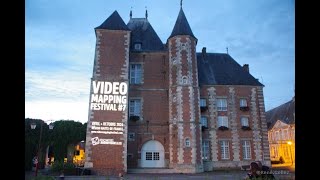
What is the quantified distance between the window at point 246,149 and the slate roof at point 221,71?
574 cm

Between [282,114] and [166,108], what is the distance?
20.6 metres

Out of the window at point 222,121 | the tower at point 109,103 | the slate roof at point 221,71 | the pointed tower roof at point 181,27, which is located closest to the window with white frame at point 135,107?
the tower at point 109,103

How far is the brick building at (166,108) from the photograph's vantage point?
73.0 ft

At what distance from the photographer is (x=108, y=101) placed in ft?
73.5

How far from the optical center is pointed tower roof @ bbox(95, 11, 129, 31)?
24.5m

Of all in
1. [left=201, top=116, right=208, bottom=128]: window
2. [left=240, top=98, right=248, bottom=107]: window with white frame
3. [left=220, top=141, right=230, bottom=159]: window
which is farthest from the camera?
[left=240, top=98, right=248, bottom=107]: window with white frame

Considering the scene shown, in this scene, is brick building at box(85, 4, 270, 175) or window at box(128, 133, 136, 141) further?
window at box(128, 133, 136, 141)

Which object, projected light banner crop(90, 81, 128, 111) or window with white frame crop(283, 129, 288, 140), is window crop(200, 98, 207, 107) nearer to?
projected light banner crop(90, 81, 128, 111)

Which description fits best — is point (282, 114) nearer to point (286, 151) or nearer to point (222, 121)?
point (286, 151)

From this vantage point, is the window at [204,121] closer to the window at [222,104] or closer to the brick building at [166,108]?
the brick building at [166,108]

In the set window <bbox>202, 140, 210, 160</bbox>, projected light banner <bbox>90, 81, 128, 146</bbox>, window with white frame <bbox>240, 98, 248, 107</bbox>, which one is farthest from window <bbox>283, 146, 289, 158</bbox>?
projected light banner <bbox>90, 81, 128, 146</bbox>

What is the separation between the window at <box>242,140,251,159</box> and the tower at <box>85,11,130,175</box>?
1099 centimetres

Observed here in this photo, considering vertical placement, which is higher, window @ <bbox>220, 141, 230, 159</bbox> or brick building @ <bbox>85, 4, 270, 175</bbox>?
brick building @ <bbox>85, 4, 270, 175</bbox>

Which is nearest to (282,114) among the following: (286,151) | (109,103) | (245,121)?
(286,151)
